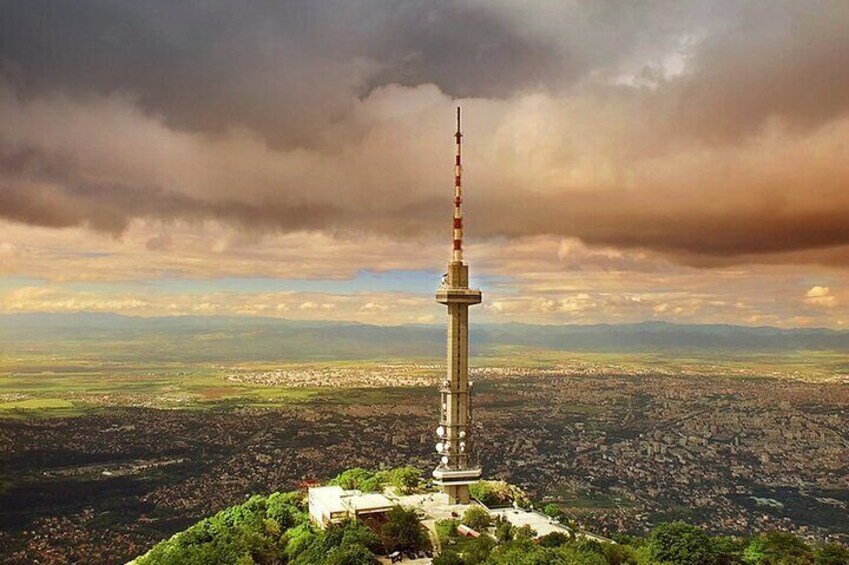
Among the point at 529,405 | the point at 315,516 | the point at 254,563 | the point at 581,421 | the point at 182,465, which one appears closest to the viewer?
the point at 254,563

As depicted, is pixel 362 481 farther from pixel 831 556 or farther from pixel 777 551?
pixel 831 556

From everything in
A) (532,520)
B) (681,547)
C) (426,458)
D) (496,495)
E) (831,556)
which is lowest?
(426,458)

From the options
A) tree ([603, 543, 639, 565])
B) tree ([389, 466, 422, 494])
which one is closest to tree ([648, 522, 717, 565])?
tree ([603, 543, 639, 565])

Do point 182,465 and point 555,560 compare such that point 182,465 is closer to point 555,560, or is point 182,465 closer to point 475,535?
point 475,535

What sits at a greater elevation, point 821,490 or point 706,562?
point 706,562

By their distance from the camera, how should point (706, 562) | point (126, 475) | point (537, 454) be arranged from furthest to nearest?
1. point (537, 454)
2. point (126, 475)
3. point (706, 562)

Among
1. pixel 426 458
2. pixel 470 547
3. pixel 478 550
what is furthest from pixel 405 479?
pixel 426 458

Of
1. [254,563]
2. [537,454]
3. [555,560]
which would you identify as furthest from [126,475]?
[555,560]

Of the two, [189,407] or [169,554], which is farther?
[189,407]
